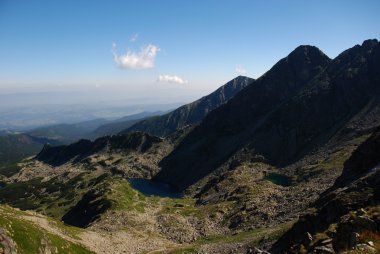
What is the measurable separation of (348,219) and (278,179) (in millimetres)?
153955

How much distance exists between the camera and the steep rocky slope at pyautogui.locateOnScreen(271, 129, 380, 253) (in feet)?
102

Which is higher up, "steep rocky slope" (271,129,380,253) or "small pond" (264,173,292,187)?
"steep rocky slope" (271,129,380,253)

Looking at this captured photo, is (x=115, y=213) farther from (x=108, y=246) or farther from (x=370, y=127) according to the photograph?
(x=370, y=127)

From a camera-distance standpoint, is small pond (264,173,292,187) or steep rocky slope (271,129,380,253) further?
small pond (264,173,292,187)

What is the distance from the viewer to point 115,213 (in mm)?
138125

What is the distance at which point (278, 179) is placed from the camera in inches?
7402

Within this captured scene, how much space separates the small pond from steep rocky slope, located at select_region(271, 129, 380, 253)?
82578 mm

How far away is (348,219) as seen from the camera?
37.5 m

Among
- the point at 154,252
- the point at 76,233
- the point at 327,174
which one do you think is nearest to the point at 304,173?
the point at 327,174

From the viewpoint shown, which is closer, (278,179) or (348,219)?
(348,219)

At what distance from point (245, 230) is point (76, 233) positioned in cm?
4398

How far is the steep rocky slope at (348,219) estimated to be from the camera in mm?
31194

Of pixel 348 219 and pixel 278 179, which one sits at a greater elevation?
pixel 348 219

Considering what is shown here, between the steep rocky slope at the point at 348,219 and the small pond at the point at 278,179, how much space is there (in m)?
82.6
